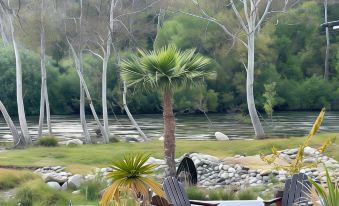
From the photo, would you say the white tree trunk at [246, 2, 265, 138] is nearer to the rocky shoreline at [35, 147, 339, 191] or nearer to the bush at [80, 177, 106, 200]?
the rocky shoreline at [35, 147, 339, 191]

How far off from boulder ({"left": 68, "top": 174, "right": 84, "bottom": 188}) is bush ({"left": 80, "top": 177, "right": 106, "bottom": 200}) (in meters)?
0.99

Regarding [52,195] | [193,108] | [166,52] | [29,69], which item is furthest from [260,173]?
[29,69]

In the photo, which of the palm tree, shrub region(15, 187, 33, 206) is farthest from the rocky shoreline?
shrub region(15, 187, 33, 206)

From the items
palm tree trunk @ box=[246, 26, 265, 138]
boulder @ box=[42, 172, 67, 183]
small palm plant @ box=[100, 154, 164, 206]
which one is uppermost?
palm tree trunk @ box=[246, 26, 265, 138]

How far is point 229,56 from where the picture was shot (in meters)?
50.2

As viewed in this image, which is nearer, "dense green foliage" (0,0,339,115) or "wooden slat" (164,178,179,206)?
"wooden slat" (164,178,179,206)

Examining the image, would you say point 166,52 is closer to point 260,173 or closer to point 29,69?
point 260,173

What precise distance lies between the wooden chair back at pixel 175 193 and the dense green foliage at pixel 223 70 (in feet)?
118

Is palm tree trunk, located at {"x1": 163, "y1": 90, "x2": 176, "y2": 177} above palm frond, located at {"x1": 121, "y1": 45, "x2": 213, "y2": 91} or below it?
below

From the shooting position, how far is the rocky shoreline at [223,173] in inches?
571

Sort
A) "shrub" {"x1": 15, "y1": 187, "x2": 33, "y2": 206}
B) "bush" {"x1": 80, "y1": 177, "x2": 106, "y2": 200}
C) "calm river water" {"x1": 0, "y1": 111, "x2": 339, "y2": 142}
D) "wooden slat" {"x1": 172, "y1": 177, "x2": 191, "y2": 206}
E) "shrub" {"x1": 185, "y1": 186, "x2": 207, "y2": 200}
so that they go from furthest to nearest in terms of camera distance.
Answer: "calm river water" {"x1": 0, "y1": 111, "x2": 339, "y2": 142}, "bush" {"x1": 80, "y1": 177, "x2": 106, "y2": 200}, "shrub" {"x1": 185, "y1": 186, "x2": 207, "y2": 200}, "shrub" {"x1": 15, "y1": 187, "x2": 33, "y2": 206}, "wooden slat" {"x1": 172, "y1": 177, "x2": 191, "y2": 206}

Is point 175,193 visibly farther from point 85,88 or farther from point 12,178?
point 85,88

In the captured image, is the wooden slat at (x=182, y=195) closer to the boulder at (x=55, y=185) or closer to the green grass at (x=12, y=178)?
the boulder at (x=55, y=185)

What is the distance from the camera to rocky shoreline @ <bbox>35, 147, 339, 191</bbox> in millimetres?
14500
